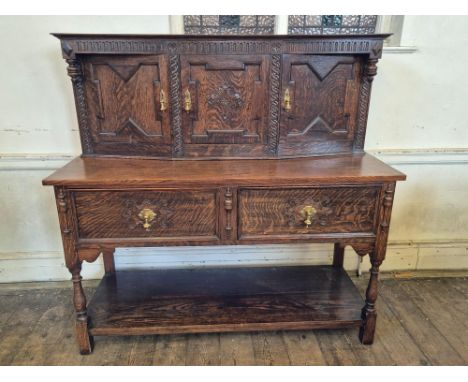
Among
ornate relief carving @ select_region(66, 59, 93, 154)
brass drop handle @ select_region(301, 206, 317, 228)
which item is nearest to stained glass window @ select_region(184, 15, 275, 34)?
ornate relief carving @ select_region(66, 59, 93, 154)

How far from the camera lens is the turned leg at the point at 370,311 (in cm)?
158

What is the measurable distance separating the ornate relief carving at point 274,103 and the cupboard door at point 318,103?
0.03 metres

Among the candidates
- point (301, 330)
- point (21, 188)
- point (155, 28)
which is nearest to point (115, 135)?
point (155, 28)

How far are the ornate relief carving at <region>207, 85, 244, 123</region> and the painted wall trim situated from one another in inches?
35.5

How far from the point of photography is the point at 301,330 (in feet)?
5.90

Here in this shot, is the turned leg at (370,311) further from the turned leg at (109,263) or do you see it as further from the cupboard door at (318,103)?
the turned leg at (109,263)

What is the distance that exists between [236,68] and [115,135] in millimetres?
669

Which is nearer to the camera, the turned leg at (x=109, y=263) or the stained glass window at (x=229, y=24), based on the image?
the stained glass window at (x=229, y=24)

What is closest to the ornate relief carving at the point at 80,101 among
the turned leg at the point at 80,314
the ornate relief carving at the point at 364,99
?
the turned leg at the point at 80,314

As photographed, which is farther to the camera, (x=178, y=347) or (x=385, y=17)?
(x=385, y=17)

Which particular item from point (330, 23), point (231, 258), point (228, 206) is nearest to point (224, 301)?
point (231, 258)

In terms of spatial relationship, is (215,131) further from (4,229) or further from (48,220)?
(4,229)

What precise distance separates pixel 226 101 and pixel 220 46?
244mm

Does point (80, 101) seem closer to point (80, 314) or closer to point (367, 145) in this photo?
point (80, 314)
